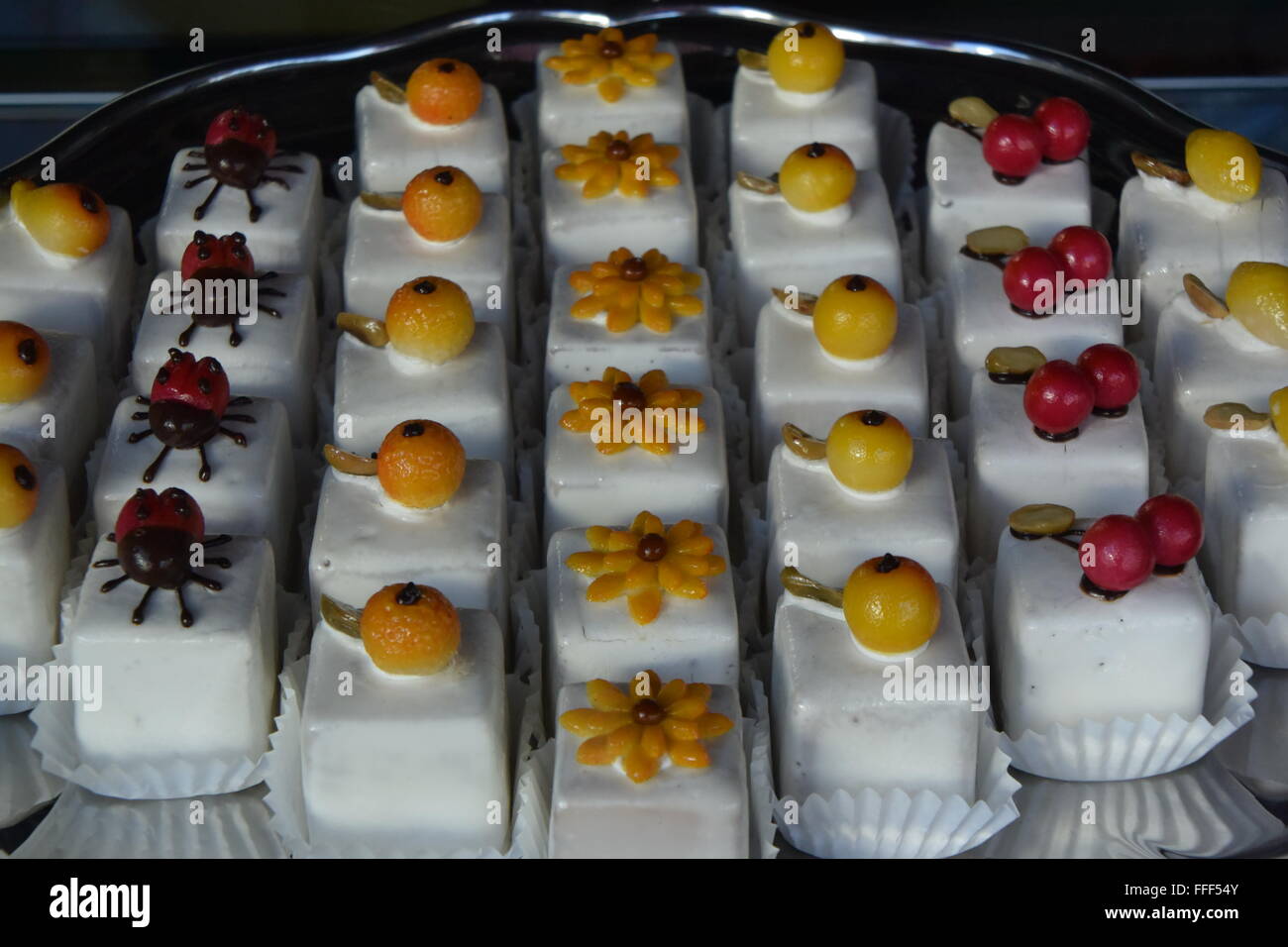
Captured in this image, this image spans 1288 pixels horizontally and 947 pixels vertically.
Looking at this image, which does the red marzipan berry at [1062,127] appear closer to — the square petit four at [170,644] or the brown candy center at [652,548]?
the brown candy center at [652,548]

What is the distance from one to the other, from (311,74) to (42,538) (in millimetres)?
1384

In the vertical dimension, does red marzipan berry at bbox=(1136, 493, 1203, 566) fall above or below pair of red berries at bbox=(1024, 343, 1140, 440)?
below

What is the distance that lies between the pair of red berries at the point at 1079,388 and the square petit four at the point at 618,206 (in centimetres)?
71

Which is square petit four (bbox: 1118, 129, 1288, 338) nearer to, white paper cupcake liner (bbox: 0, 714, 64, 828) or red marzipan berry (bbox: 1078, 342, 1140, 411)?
red marzipan berry (bbox: 1078, 342, 1140, 411)

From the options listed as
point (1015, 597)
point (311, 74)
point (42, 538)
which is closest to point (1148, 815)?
point (1015, 597)

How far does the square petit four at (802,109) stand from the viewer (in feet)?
11.0

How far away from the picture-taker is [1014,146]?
3.18 meters

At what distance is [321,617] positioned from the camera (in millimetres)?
2426

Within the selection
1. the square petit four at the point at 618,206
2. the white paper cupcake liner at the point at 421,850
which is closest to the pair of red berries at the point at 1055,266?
the square petit four at the point at 618,206

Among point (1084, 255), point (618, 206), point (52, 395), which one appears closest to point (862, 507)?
point (1084, 255)

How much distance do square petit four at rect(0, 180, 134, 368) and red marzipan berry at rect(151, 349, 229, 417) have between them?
43 centimetres

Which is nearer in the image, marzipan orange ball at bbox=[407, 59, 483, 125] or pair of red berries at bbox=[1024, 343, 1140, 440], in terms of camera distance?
pair of red berries at bbox=[1024, 343, 1140, 440]

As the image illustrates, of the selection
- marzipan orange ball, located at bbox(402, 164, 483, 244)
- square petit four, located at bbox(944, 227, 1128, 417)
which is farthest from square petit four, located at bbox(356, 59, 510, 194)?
square petit four, located at bbox(944, 227, 1128, 417)

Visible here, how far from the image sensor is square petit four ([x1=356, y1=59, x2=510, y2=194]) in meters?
3.29
